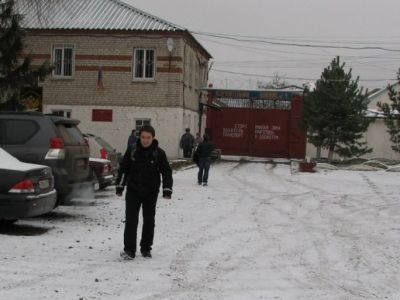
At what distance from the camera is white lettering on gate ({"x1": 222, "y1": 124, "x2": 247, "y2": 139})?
3156 centimetres

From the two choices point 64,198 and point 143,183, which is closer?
point 143,183

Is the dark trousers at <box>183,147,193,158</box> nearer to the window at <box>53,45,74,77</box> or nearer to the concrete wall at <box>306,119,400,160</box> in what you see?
the window at <box>53,45,74,77</box>

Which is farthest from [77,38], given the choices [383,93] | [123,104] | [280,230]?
[383,93]

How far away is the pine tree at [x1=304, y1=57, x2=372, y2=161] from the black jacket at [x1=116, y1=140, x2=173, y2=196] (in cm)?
2055

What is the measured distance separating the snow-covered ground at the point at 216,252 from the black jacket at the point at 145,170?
95 cm

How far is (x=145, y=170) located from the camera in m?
7.54

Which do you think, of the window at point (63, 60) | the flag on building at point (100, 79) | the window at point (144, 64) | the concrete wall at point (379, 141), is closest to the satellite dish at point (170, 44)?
the window at point (144, 64)

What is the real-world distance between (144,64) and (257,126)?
7.29m

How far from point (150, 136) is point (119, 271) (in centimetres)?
176

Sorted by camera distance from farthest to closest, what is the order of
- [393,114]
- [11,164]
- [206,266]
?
[393,114] → [11,164] → [206,266]

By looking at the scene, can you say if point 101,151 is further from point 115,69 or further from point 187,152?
point 115,69

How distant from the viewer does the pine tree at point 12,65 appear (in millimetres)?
20312

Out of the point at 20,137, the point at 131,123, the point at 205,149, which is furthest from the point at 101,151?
the point at 131,123

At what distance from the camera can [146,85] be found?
28031mm
